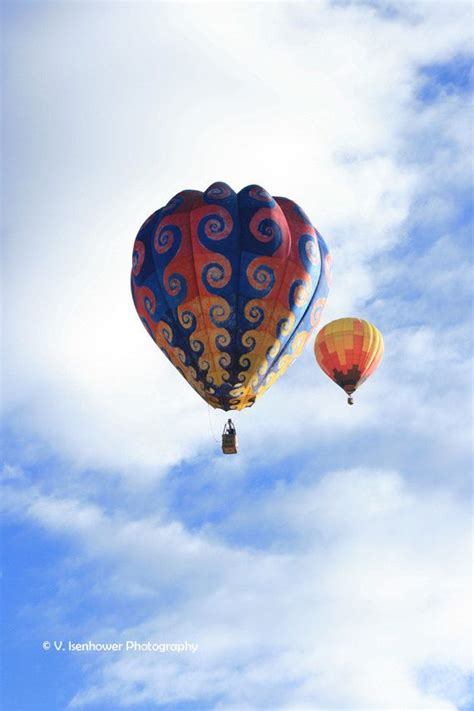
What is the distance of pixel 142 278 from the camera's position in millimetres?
33969

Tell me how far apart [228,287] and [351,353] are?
7.66 metres

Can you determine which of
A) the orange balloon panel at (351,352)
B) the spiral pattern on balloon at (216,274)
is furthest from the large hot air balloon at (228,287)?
the orange balloon panel at (351,352)

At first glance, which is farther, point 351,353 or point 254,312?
point 351,353

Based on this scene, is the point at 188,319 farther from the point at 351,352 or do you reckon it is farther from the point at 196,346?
the point at 351,352

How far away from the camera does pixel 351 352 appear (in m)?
39.2

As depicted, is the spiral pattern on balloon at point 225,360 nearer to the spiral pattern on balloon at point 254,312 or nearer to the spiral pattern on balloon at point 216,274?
the spiral pattern on balloon at point 254,312

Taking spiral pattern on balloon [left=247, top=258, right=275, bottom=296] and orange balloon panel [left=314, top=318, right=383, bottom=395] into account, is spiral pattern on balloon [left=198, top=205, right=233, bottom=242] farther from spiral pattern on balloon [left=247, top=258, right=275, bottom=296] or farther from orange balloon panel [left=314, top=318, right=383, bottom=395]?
orange balloon panel [left=314, top=318, right=383, bottom=395]

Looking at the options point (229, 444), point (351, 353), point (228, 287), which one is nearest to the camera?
point (228, 287)

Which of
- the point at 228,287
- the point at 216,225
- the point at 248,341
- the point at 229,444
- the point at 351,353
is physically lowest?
the point at 229,444

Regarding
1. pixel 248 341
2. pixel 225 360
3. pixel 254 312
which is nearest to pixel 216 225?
pixel 254 312

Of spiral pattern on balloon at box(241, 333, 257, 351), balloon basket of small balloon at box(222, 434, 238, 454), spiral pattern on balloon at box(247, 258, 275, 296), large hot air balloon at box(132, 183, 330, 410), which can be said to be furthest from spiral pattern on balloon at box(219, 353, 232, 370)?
balloon basket of small balloon at box(222, 434, 238, 454)

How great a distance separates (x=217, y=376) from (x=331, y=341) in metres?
7.39

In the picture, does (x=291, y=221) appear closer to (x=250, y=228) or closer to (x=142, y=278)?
(x=250, y=228)

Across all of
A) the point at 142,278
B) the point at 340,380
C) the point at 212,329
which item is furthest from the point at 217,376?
the point at 340,380
